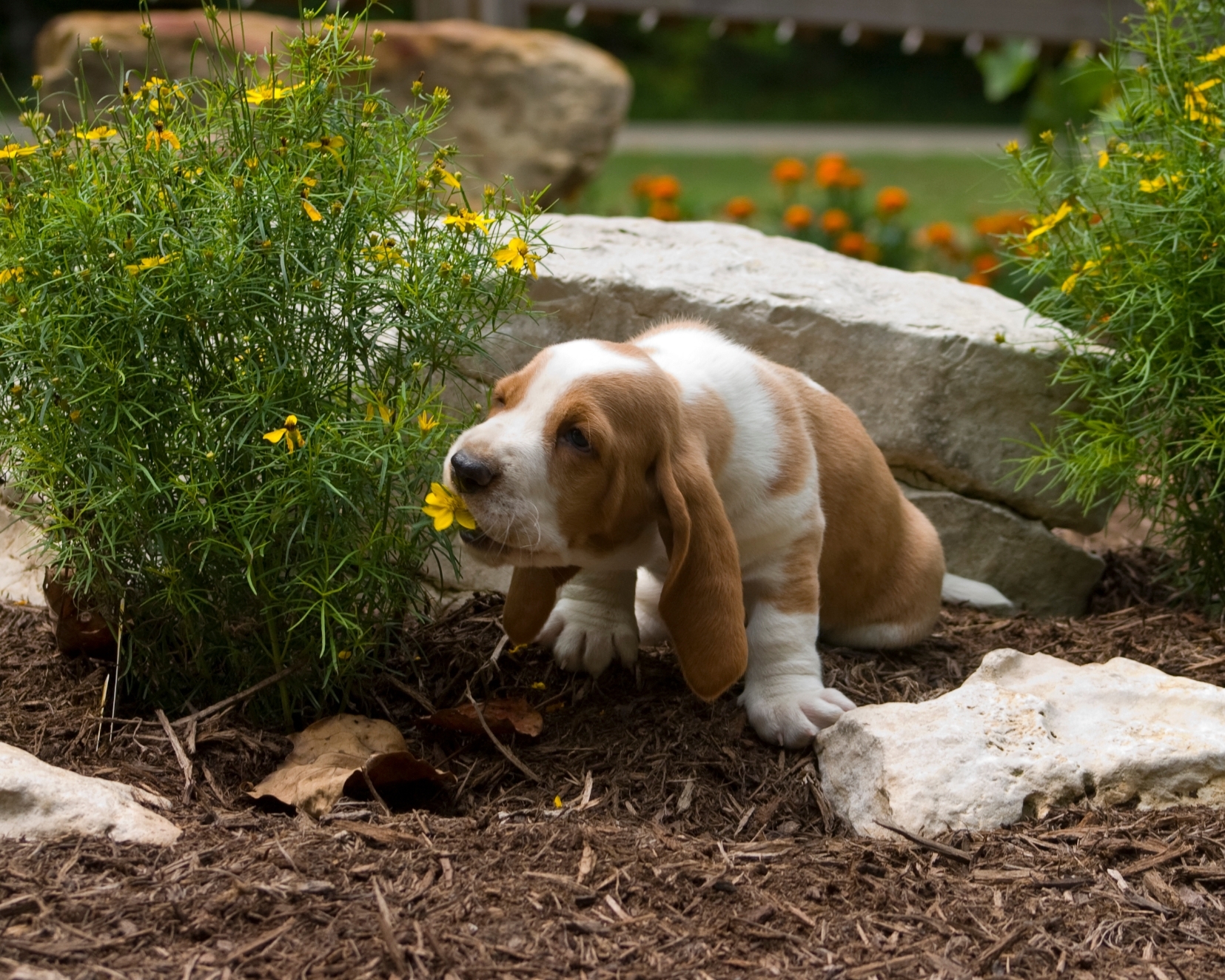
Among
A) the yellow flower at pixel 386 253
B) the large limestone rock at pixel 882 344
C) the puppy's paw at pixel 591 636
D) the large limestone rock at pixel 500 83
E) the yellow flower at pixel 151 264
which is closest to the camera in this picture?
the yellow flower at pixel 151 264

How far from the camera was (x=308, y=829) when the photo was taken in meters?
2.55

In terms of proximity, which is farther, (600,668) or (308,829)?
(600,668)

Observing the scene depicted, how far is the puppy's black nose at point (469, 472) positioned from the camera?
2672 mm

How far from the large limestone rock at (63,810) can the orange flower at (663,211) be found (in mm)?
5717

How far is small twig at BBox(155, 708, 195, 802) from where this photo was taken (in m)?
2.76

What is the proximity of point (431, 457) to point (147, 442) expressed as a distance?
0.64 meters

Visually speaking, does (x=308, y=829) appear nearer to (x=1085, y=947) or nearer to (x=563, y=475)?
(x=563, y=475)

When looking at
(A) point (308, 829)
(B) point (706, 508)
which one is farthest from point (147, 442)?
(B) point (706, 508)

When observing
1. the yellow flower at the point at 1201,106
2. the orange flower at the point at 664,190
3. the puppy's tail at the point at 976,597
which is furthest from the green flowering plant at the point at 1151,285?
the orange flower at the point at 664,190

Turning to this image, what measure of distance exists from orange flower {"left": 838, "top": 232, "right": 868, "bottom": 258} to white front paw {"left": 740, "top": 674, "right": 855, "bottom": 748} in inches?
174

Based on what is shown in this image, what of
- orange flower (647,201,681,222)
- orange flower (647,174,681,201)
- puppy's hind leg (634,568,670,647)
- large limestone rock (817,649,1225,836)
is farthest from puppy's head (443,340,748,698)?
orange flower (647,174,681,201)

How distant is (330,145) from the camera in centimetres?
281

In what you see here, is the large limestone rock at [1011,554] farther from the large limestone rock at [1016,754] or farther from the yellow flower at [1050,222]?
the large limestone rock at [1016,754]

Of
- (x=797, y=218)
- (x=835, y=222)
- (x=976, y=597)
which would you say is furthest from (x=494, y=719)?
(x=797, y=218)
